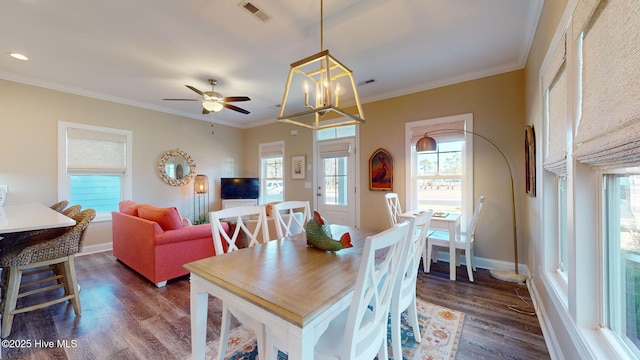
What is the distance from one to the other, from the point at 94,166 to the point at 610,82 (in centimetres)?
580

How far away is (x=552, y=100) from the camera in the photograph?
1.74 meters

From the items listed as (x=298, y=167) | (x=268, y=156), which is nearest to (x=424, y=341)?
(x=298, y=167)

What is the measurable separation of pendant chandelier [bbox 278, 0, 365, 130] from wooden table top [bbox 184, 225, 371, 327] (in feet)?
3.02

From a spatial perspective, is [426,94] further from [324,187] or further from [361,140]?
[324,187]

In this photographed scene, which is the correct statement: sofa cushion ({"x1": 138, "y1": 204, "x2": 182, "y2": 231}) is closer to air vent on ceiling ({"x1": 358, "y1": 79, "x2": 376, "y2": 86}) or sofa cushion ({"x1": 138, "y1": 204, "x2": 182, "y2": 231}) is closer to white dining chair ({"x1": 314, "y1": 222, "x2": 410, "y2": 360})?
white dining chair ({"x1": 314, "y1": 222, "x2": 410, "y2": 360})

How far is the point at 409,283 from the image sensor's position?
1691 mm

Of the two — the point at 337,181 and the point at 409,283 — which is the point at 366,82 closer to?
the point at 337,181

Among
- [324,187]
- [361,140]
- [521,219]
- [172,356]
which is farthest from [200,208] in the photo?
[521,219]

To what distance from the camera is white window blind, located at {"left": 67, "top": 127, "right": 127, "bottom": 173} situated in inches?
155

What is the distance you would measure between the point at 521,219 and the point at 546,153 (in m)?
1.52

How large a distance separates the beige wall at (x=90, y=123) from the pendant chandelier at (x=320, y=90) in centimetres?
227

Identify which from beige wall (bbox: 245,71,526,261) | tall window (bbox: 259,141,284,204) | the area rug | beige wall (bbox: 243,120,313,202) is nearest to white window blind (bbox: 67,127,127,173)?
beige wall (bbox: 243,120,313,202)

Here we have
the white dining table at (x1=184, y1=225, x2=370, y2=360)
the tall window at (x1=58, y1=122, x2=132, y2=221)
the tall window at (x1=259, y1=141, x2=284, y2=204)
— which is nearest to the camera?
the white dining table at (x1=184, y1=225, x2=370, y2=360)

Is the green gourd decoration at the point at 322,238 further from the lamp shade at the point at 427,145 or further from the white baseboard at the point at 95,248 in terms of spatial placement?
the white baseboard at the point at 95,248
